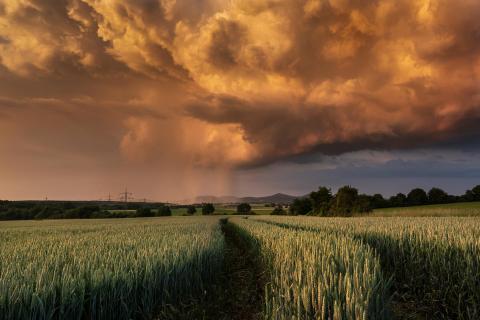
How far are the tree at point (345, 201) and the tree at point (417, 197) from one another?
1044 inches

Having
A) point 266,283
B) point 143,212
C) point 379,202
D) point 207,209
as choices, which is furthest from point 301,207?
point 266,283

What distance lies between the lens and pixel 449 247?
256 inches

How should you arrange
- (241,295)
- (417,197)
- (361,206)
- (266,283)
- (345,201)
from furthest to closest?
(417,197), (345,201), (361,206), (241,295), (266,283)

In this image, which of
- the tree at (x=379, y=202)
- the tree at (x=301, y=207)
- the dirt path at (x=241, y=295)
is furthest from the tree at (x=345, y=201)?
the dirt path at (x=241, y=295)

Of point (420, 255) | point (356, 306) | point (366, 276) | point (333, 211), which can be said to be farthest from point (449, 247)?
point (333, 211)

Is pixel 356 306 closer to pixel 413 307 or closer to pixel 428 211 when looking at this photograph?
pixel 413 307

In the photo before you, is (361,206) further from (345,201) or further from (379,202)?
(379,202)

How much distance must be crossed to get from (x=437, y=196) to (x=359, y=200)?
112 feet

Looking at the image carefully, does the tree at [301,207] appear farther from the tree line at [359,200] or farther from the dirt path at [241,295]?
the dirt path at [241,295]

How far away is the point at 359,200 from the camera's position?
2640 inches

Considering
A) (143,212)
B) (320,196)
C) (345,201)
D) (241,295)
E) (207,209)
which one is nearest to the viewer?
(241,295)

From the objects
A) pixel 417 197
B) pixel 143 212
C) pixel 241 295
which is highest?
pixel 241 295

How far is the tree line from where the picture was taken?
66125 millimetres

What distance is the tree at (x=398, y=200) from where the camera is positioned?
84438 millimetres
